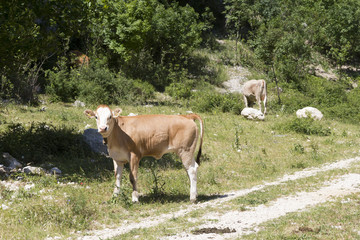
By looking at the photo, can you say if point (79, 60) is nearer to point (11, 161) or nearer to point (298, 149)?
point (11, 161)

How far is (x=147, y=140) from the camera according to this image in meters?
9.52

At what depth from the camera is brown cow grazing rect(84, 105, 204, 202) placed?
30.7 ft

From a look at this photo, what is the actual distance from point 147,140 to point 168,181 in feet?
6.33

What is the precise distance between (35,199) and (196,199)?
11.5ft

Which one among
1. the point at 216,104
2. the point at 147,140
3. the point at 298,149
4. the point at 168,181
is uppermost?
the point at 147,140

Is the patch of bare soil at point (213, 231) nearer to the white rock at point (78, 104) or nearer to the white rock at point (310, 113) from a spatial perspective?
the white rock at point (78, 104)

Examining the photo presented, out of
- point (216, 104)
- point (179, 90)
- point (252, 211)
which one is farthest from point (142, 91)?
point (252, 211)

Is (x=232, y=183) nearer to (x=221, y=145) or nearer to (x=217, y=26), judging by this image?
(x=221, y=145)

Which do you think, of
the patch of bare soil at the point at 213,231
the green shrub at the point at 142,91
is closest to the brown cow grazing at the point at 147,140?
the patch of bare soil at the point at 213,231

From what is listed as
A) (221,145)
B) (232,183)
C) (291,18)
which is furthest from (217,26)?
(232,183)

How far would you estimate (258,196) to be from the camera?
381 inches

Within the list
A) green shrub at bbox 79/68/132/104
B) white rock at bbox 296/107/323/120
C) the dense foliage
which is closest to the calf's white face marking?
the dense foliage

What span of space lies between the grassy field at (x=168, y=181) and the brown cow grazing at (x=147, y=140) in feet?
1.99

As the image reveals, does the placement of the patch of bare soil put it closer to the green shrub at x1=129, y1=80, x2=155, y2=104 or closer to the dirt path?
the dirt path
